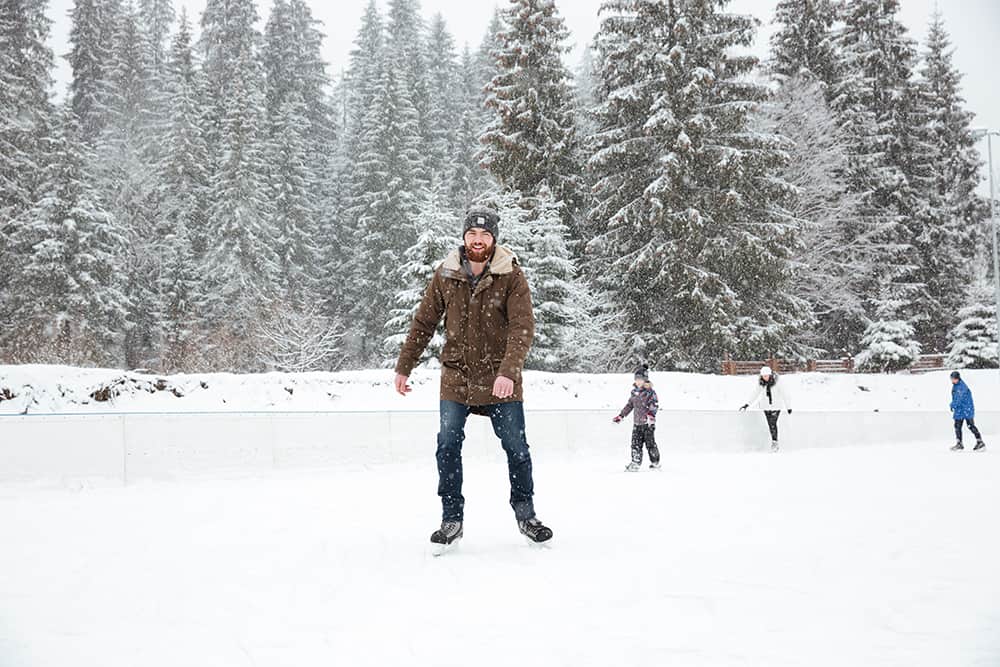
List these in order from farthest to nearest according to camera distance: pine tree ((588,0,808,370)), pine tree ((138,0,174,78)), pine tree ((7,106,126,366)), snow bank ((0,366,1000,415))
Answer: pine tree ((138,0,174,78)) → pine tree ((7,106,126,366)) → pine tree ((588,0,808,370)) → snow bank ((0,366,1000,415))

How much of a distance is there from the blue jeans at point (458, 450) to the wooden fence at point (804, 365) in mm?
20403

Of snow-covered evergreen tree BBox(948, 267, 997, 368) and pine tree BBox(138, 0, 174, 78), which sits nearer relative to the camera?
snow-covered evergreen tree BBox(948, 267, 997, 368)

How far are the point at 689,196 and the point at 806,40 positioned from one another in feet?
46.0

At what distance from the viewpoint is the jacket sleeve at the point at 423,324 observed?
496 centimetres

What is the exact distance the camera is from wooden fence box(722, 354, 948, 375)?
24.9 metres

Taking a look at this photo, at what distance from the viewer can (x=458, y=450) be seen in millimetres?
4848

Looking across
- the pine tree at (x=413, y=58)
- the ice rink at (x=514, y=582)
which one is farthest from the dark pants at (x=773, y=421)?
the pine tree at (x=413, y=58)

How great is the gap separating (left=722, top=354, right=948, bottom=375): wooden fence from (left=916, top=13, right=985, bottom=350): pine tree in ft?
9.24

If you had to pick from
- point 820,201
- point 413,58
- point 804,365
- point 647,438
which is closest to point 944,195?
point 820,201

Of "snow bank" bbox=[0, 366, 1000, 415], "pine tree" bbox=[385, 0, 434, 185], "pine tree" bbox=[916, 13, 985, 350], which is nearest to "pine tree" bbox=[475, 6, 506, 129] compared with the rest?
"pine tree" bbox=[385, 0, 434, 185]

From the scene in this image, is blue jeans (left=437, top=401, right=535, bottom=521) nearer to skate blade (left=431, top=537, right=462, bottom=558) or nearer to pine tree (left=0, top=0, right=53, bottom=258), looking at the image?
skate blade (left=431, top=537, right=462, bottom=558)

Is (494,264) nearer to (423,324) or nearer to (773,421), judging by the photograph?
(423,324)

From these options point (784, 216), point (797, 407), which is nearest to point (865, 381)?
point (797, 407)

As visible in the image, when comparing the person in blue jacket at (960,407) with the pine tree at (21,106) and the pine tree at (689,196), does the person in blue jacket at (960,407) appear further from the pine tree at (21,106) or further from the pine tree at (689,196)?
the pine tree at (21,106)
